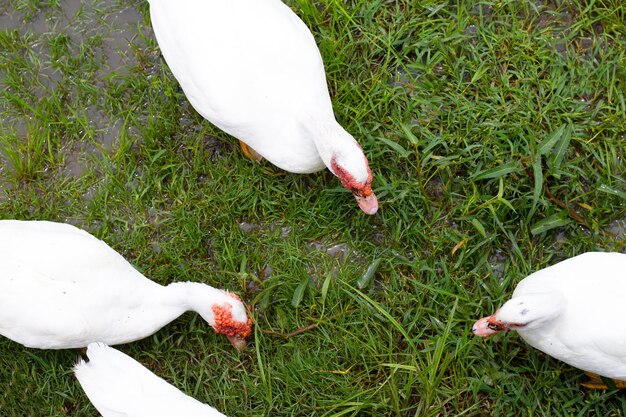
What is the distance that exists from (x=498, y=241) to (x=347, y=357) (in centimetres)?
88

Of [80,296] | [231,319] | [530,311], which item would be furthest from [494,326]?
[80,296]

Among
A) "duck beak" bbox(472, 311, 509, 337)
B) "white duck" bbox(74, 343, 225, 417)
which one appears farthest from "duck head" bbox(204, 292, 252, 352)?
"duck beak" bbox(472, 311, 509, 337)

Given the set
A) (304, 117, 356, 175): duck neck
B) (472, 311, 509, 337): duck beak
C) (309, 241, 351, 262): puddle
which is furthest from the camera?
(309, 241, 351, 262): puddle

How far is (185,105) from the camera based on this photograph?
3.69 m

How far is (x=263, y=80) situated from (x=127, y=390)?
1419 mm

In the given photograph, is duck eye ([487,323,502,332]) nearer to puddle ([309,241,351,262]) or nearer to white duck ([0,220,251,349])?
puddle ([309,241,351,262])

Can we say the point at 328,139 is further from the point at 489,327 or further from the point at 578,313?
the point at 578,313

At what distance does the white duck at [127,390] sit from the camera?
9.67 ft

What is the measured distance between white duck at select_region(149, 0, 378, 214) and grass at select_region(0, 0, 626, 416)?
40 cm

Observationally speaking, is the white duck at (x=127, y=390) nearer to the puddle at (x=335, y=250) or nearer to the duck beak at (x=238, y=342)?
the duck beak at (x=238, y=342)

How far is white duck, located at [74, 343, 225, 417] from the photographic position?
2.95 meters

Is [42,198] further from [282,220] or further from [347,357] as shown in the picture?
[347,357]

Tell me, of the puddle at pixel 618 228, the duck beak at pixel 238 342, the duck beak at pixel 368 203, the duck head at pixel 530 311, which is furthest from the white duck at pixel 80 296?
the puddle at pixel 618 228

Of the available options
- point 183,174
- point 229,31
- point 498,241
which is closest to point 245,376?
point 183,174
